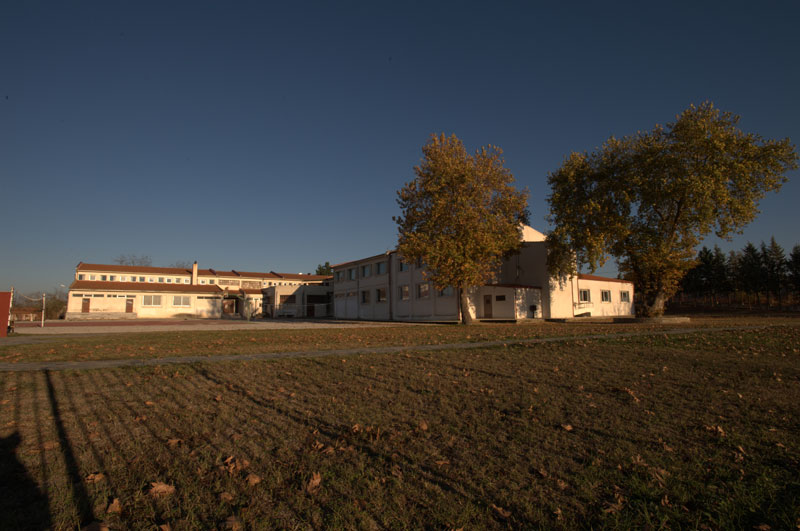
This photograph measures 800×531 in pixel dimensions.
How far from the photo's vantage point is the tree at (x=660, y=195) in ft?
93.6

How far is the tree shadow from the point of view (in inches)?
117

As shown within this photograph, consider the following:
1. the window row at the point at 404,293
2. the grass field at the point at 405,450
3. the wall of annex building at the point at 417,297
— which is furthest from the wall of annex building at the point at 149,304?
the grass field at the point at 405,450

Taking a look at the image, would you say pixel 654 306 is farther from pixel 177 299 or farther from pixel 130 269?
pixel 130 269

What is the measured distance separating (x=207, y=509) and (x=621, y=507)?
9.82 feet

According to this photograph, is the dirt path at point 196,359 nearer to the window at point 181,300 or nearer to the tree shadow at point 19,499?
the tree shadow at point 19,499

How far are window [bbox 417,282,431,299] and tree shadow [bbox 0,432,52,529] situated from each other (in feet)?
115

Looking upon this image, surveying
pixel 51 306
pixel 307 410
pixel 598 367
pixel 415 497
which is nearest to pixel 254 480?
pixel 415 497

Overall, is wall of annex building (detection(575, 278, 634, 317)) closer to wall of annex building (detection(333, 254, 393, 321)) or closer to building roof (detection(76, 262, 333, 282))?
wall of annex building (detection(333, 254, 393, 321))

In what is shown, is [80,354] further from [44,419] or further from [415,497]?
[415,497]

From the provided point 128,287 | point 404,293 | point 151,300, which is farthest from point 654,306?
point 128,287

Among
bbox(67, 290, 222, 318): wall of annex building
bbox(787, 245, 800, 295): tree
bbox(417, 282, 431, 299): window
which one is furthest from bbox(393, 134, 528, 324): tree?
bbox(787, 245, 800, 295): tree

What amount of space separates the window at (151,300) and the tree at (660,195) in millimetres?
47248

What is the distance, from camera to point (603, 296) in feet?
144

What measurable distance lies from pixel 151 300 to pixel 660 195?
55549 millimetres
